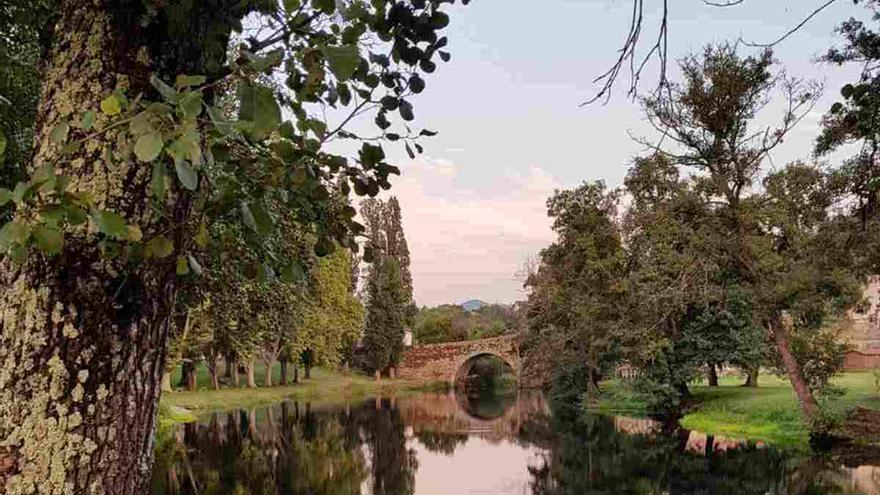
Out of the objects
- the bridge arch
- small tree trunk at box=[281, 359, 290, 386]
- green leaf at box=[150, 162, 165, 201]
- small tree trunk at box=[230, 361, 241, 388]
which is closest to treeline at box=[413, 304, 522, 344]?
the bridge arch

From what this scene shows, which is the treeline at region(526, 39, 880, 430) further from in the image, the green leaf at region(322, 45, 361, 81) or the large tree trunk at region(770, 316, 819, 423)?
the green leaf at region(322, 45, 361, 81)

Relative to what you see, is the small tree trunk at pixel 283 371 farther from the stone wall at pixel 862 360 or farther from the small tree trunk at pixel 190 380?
the stone wall at pixel 862 360

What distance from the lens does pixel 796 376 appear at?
19406 millimetres

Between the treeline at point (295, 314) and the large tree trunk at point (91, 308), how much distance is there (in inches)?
9.1

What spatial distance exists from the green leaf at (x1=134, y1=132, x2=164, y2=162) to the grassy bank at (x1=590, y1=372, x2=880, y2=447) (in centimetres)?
2067

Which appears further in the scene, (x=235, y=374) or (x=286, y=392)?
(x=286, y=392)

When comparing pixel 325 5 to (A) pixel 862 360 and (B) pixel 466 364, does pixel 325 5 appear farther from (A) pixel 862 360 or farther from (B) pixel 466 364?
(B) pixel 466 364

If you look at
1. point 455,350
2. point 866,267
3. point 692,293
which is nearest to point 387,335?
point 455,350

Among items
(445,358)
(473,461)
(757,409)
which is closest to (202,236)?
(473,461)

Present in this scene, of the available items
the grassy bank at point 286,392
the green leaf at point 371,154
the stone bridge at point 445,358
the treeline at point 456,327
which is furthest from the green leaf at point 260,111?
the treeline at point 456,327

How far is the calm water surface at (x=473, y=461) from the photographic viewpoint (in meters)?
15.5

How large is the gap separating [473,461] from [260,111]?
19894 mm

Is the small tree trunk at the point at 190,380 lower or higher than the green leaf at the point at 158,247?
lower

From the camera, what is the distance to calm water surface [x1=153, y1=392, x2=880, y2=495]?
15.5 metres
